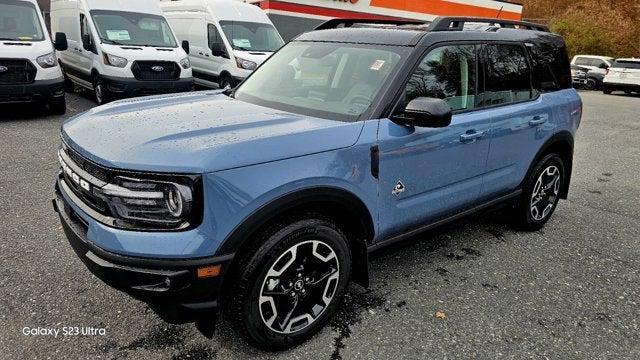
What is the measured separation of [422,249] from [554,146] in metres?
1.58

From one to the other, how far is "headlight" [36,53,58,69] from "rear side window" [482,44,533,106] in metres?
7.41

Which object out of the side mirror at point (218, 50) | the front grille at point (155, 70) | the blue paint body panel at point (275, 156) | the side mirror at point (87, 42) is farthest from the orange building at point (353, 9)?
the blue paint body panel at point (275, 156)

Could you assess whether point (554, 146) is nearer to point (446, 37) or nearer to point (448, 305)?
point (446, 37)

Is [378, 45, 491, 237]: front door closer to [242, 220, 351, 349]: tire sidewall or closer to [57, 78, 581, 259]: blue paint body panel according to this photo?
[57, 78, 581, 259]: blue paint body panel

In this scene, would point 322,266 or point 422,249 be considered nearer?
point 322,266

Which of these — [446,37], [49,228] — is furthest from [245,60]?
[446,37]

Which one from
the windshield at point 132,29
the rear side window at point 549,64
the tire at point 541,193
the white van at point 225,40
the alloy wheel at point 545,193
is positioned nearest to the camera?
the rear side window at point 549,64

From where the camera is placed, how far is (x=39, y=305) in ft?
9.18

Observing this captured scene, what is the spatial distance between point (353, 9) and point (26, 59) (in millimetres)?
14049

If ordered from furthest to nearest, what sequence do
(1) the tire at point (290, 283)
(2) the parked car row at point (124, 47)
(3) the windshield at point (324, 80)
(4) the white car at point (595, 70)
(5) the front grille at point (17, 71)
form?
(4) the white car at point (595, 70), (2) the parked car row at point (124, 47), (5) the front grille at point (17, 71), (3) the windshield at point (324, 80), (1) the tire at point (290, 283)

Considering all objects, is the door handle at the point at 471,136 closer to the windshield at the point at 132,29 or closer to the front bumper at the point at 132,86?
the front bumper at the point at 132,86

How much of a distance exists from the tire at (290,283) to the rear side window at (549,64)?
2499 millimetres

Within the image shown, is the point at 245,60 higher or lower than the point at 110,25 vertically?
lower

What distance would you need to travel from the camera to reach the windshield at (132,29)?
9.17 metres
